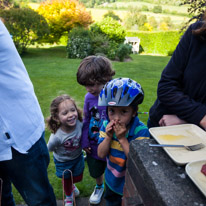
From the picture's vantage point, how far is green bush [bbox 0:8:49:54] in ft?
53.3

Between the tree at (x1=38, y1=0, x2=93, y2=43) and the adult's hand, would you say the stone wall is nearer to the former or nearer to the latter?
the adult's hand

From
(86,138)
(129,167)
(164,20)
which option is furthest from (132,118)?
(164,20)

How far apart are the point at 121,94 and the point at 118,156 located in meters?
0.60

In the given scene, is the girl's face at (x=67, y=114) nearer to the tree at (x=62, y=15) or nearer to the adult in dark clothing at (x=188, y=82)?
the adult in dark clothing at (x=188, y=82)

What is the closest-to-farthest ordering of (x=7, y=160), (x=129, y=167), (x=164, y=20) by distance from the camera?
(x=129, y=167) → (x=7, y=160) → (x=164, y=20)

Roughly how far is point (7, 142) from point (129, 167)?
0.93 meters

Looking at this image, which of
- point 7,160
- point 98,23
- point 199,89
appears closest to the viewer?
point 199,89

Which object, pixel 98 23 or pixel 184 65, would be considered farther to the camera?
pixel 98 23

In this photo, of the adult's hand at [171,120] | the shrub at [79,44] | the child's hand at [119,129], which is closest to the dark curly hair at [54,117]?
the child's hand at [119,129]

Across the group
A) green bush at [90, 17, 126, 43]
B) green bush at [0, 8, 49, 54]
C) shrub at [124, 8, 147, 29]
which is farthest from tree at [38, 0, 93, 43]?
shrub at [124, 8, 147, 29]

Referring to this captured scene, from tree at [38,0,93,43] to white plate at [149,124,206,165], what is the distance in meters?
24.1

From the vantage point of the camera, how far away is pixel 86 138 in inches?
95.4

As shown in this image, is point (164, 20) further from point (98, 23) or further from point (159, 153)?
point (159, 153)

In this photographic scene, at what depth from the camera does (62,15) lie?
22.6 meters
